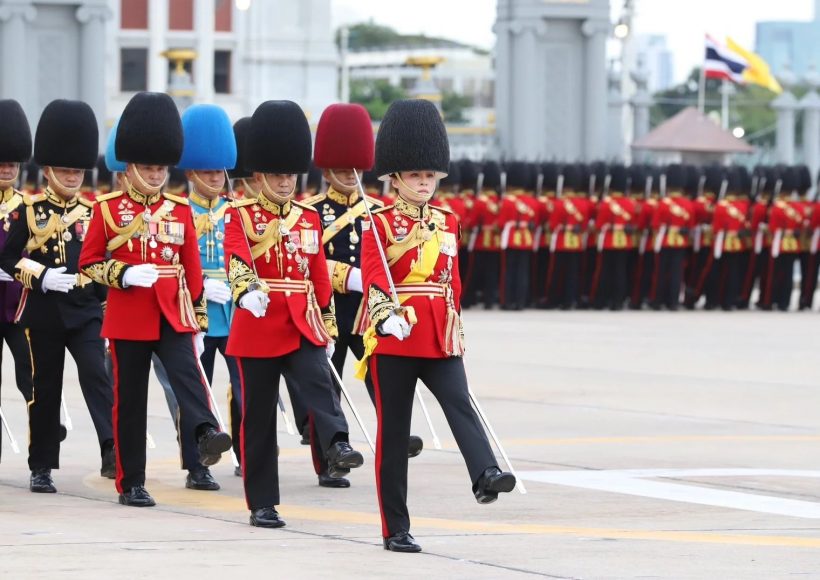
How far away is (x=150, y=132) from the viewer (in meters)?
9.07

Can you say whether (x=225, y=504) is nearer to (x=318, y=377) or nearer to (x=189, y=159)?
(x=318, y=377)

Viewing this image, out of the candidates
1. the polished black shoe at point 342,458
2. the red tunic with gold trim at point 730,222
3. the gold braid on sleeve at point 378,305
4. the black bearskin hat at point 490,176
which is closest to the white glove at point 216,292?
the polished black shoe at point 342,458

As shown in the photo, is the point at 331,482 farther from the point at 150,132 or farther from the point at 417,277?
the point at 417,277

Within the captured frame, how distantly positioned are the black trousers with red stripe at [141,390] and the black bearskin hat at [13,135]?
1.46 metres

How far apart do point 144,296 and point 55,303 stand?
0.84 m

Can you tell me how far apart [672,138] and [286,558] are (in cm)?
2675

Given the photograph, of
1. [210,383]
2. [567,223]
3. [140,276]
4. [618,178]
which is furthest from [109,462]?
[618,178]

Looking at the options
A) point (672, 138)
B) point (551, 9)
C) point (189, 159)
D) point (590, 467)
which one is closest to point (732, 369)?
point (590, 467)

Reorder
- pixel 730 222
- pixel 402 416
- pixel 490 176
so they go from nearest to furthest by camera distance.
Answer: pixel 402 416
pixel 490 176
pixel 730 222

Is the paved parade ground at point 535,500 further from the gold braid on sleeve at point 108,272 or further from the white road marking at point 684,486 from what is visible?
the gold braid on sleeve at point 108,272

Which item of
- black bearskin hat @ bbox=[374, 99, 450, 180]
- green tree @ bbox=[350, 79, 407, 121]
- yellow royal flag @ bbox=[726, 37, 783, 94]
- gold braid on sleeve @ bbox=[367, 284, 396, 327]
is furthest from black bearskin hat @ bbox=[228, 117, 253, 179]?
green tree @ bbox=[350, 79, 407, 121]

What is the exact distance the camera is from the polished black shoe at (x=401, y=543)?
299 inches

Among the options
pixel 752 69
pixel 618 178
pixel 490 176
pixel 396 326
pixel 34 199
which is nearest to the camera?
pixel 396 326

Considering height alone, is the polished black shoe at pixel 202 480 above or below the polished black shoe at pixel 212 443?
below
